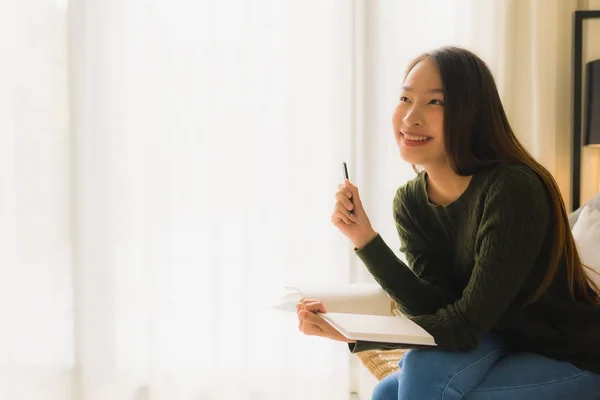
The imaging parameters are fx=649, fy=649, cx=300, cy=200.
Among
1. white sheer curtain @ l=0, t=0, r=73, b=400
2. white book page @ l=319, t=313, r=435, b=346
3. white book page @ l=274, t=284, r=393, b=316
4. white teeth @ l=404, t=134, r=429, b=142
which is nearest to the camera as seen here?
white book page @ l=319, t=313, r=435, b=346

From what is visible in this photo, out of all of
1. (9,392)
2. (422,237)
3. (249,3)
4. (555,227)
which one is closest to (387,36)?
(249,3)

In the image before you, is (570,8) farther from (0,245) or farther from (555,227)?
(0,245)

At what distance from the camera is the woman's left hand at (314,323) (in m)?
1.08

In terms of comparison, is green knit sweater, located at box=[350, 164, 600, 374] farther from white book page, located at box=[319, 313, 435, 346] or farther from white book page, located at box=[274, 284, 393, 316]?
white book page, located at box=[274, 284, 393, 316]

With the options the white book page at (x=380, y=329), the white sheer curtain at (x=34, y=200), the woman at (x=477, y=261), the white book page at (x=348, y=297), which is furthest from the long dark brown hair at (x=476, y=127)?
the white sheer curtain at (x=34, y=200)

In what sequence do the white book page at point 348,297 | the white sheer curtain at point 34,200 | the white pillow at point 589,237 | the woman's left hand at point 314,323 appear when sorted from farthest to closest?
1. the white sheer curtain at point 34,200
2. the white pillow at point 589,237
3. the white book page at point 348,297
4. the woman's left hand at point 314,323

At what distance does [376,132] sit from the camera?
7.71 ft

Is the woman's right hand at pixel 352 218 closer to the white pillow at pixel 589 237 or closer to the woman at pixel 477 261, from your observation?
the woman at pixel 477 261

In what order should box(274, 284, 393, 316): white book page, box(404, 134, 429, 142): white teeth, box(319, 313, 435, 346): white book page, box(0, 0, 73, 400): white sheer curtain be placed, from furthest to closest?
box(0, 0, 73, 400): white sheer curtain < box(274, 284, 393, 316): white book page < box(404, 134, 429, 142): white teeth < box(319, 313, 435, 346): white book page

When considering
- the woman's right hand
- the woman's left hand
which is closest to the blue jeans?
the woman's left hand

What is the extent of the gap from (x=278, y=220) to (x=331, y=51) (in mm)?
629

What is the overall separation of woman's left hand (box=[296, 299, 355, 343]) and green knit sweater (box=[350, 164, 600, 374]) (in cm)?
5

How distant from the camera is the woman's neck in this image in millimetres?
1200

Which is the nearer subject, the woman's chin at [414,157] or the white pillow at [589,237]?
the woman's chin at [414,157]
